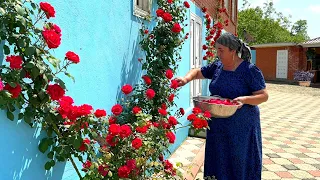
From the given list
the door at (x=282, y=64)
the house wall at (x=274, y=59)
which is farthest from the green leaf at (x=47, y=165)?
the door at (x=282, y=64)

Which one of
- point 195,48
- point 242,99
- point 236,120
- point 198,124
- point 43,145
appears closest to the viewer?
point 43,145

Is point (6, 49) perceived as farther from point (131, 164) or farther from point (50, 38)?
point (131, 164)

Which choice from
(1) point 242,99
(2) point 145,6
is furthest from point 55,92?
(2) point 145,6

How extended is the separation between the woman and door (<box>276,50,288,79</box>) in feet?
69.6

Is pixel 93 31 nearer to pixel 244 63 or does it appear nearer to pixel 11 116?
pixel 11 116

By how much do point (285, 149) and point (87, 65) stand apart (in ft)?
14.8

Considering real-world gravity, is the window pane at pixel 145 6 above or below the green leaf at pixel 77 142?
above

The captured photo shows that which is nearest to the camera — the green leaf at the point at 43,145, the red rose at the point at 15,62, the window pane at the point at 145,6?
the red rose at the point at 15,62

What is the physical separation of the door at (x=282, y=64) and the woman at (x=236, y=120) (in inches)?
835

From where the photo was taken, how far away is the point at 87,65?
2.32m

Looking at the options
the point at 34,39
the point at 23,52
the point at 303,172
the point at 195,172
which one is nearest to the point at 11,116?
the point at 23,52

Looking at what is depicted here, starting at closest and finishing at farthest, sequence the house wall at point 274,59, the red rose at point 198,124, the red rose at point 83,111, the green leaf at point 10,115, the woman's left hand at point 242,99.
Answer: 1. the green leaf at point 10,115
2. the red rose at point 83,111
3. the red rose at point 198,124
4. the woman's left hand at point 242,99
5. the house wall at point 274,59

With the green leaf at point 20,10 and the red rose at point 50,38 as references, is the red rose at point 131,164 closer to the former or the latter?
the red rose at point 50,38

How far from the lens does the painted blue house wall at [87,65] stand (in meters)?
1.66
